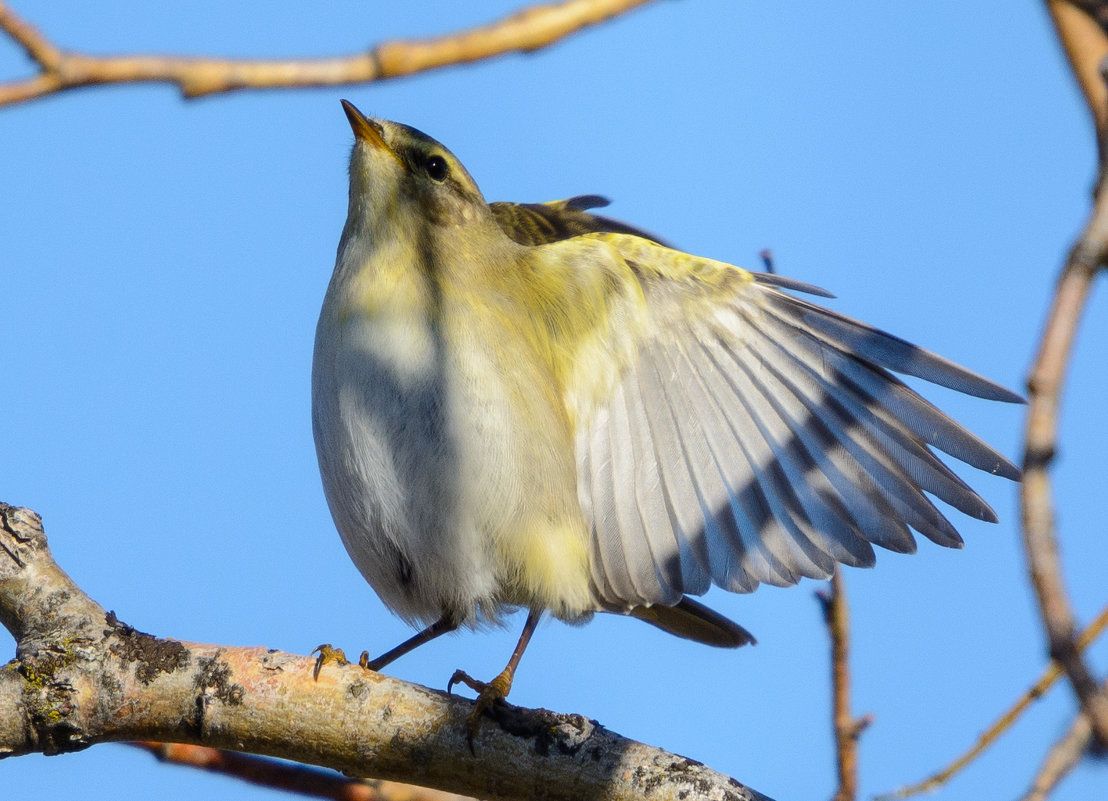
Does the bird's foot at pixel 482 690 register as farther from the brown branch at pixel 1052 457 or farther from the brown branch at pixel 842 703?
the brown branch at pixel 1052 457

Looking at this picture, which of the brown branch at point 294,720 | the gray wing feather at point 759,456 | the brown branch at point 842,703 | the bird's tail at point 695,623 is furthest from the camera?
the bird's tail at point 695,623

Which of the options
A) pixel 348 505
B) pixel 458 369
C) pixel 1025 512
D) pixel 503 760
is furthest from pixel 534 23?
pixel 348 505

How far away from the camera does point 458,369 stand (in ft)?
14.3

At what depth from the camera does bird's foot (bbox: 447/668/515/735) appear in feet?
10.5

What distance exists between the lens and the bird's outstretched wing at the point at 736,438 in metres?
4.47

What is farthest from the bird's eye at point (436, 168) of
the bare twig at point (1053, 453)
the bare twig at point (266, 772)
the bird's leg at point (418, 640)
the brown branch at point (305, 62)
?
the bare twig at point (1053, 453)

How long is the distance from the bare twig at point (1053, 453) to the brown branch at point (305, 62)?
0.65 meters

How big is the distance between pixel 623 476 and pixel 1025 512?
3.36 meters

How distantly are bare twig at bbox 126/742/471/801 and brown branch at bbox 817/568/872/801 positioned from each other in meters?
1.38

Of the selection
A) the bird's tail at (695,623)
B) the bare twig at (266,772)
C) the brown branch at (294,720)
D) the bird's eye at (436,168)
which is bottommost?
the bare twig at (266,772)

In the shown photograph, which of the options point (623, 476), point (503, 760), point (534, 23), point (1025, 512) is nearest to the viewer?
point (1025, 512)

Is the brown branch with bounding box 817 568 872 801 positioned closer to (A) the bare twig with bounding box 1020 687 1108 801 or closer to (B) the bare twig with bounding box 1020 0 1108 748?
(A) the bare twig with bounding box 1020 687 1108 801

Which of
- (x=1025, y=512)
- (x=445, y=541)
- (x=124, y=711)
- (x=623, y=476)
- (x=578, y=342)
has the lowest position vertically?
(x=124, y=711)

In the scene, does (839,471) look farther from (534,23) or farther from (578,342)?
(534,23)
